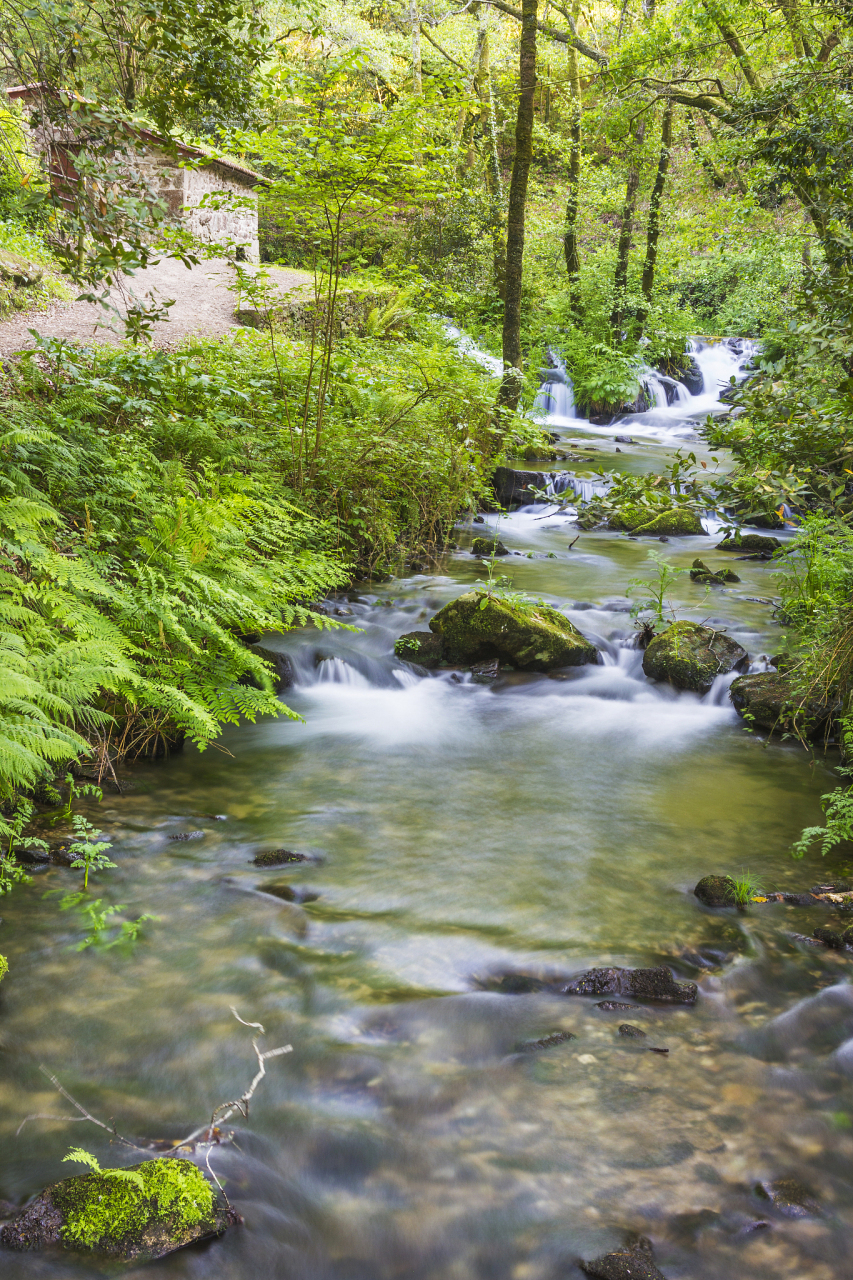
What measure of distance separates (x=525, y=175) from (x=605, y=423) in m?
10.5

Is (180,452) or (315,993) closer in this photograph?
(315,993)

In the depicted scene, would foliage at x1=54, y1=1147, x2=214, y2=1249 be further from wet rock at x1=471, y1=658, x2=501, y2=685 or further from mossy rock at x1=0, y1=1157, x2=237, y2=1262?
wet rock at x1=471, y1=658, x2=501, y2=685

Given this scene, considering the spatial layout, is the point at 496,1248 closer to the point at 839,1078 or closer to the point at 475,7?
the point at 839,1078

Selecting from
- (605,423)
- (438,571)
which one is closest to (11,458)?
(438,571)

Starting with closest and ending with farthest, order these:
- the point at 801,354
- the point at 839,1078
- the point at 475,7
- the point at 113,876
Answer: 1. the point at 839,1078
2. the point at 113,876
3. the point at 801,354
4. the point at 475,7

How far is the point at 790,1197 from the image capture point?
261cm

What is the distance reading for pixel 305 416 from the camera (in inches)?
319

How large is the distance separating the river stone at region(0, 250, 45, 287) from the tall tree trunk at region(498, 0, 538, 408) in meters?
7.79

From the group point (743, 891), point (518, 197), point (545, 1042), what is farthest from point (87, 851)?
point (518, 197)

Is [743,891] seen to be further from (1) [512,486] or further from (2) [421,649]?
(1) [512,486]

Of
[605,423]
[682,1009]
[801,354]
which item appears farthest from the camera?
[605,423]

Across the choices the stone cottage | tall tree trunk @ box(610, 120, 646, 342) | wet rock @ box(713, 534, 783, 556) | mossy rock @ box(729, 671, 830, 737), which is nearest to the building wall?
the stone cottage

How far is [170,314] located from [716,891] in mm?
15100

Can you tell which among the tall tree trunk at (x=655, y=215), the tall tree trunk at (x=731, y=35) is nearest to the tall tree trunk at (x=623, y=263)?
the tall tree trunk at (x=655, y=215)
